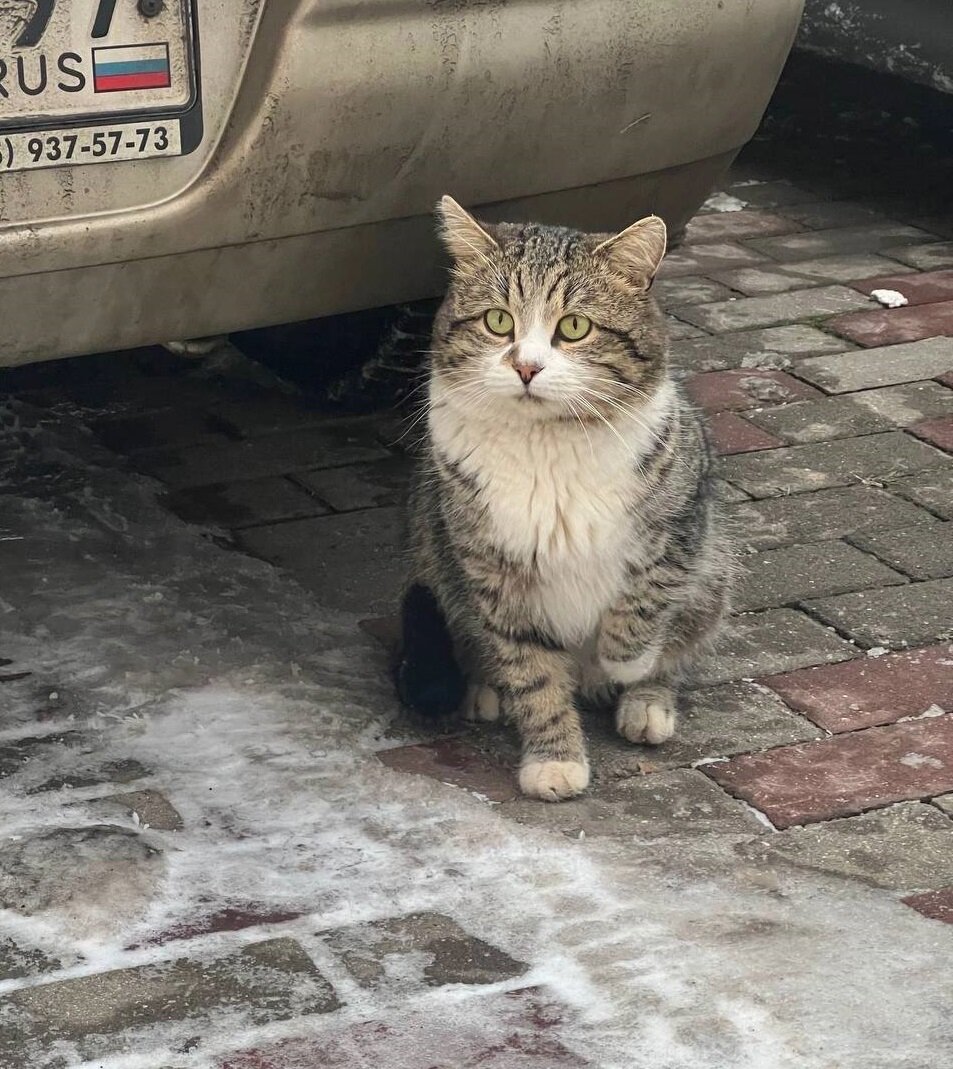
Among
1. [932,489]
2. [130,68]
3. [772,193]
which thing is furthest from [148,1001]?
[772,193]

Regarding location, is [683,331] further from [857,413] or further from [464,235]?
[464,235]

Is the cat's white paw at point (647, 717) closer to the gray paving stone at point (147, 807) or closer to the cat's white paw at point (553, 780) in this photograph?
the cat's white paw at point (553, 780)

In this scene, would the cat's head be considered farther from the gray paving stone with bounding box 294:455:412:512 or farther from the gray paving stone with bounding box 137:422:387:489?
Answer: the gray paving stone with bounding box 137:422:387:489

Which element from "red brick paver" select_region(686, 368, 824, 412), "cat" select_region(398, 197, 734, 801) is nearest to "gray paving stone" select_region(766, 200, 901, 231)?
"red brick paver" select_region(686, 368, 824, 412)

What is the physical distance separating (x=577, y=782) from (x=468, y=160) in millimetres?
1130

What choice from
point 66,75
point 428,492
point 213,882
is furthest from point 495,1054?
point 66,75

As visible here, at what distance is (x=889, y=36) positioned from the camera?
5906 millimetres

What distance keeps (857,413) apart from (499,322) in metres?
1.85

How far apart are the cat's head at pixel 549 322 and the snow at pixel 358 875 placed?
2.18ft

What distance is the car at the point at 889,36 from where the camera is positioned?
5738mm

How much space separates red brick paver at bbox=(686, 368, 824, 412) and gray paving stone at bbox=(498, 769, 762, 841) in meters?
1.83

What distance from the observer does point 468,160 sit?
319 centimetres

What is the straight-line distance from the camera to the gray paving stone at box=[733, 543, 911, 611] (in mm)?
3660

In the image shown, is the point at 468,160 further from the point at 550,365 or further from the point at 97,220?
the point at 97,220
